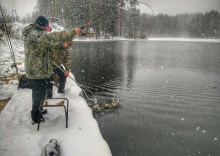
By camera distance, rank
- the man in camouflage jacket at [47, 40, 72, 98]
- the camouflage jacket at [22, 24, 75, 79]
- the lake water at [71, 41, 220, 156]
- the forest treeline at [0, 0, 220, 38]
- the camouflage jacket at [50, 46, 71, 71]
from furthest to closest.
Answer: the forest treeline at [0, 0, 220, 38] < the camouflage jacket at [50, 46, 71, 71] < the man in camouflage jacket at [47, 40, 72, 98] < the lake water at [71, 41, 220, 156] < the camouflage jacket at [22, 24, 75, 79]

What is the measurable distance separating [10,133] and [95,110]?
8.96 feet

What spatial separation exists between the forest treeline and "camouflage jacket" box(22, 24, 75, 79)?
42322 mm

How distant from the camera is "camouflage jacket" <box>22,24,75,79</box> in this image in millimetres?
3674

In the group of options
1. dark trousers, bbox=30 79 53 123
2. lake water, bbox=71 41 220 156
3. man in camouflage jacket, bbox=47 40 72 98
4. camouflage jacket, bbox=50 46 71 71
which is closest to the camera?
dark trousers, bbox=30 79 53 123

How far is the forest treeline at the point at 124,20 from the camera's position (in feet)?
159

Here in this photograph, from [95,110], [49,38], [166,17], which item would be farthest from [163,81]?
[166,17]

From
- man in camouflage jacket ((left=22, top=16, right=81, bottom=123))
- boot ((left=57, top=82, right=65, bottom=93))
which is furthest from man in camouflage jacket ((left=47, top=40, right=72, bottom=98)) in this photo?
man in camouflage jacket ((left=22, top=16, right=81, bottom=123))

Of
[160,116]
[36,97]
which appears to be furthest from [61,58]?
[160,116]

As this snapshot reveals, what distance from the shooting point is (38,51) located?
4.01 meters

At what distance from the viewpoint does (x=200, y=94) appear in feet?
27.1

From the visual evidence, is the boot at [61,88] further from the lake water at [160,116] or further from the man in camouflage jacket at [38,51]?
the man in camouflage jacket at [38,51]

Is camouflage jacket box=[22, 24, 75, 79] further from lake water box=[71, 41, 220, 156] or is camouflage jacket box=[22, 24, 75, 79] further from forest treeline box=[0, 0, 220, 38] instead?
forest treeline box=[0, 0, 220, 38]

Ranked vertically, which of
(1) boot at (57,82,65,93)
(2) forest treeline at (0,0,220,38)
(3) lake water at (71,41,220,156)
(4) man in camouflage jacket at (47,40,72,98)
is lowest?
→ (3) lake water at (71,41,220,156)

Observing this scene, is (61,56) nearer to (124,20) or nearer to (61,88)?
(61,88)
